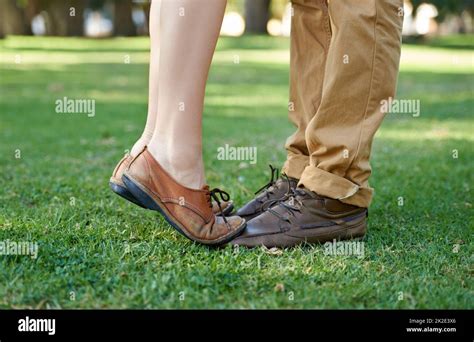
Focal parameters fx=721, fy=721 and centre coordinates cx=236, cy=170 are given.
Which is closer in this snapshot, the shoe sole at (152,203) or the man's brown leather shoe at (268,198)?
the shoe sole at (152,203)

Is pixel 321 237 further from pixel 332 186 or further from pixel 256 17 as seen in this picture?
pixel 256 17

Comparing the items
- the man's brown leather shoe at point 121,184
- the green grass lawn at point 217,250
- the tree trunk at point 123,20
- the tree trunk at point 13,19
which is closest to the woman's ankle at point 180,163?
the man's brown leather shoe at point 121,184

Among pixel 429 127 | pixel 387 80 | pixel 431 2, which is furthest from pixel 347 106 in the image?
pixel 431 2

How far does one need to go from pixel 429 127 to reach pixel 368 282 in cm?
450

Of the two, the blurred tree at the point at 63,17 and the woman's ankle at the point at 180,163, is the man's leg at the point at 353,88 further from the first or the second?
the blurred tree at the point at 63,17

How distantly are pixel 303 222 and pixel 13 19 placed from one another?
838 inches

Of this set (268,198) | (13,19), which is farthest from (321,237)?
(13,19)

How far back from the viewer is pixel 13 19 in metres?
22.0

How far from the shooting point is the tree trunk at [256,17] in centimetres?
2214

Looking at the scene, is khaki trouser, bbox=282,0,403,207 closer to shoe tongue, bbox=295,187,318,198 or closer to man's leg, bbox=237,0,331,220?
shoe tongue, bbox=295,187,318,198

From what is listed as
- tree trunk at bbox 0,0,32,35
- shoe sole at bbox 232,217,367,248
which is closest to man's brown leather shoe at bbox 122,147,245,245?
shoe sole at bbox 232,217,367,248

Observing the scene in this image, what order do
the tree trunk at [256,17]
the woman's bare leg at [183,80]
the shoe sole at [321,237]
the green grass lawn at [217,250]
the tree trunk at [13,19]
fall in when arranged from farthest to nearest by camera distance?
the tree trunk at [256,17]
the tree trunk at [13,19]
the shoe sole at [321,237]
the woman's bare leg at [183,80]
the green grass lawn at [217,250]

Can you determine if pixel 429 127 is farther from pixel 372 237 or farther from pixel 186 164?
pixel 186 164

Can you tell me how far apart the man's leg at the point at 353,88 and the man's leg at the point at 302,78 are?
0.27 m
